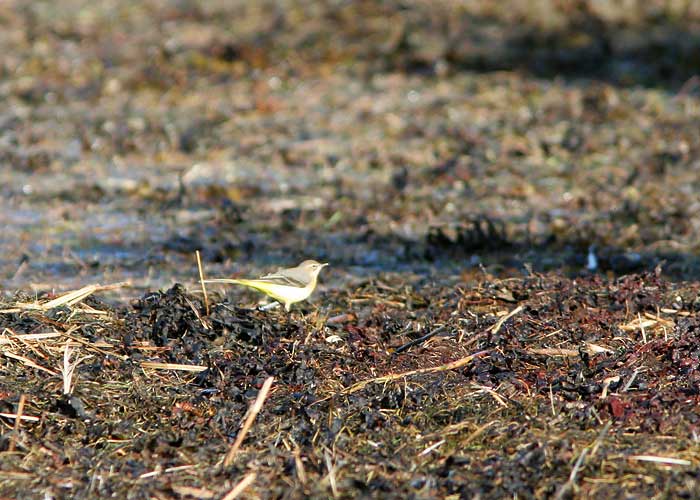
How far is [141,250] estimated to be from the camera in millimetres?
8148

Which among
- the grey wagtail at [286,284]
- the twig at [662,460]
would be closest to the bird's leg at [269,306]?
the grey wagtail at [286,284]

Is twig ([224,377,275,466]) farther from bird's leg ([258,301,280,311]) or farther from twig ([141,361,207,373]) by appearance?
bird's leg ([258,301,280,311])

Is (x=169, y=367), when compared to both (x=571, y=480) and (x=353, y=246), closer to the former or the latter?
(x=571, y=480)

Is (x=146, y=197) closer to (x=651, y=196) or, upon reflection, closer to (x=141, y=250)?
(x=141, y=250)

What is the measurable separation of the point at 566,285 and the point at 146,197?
4.60 m

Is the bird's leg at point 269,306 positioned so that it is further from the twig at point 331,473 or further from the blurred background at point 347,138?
the twig at point 331,473

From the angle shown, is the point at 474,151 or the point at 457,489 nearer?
the point at 457,489

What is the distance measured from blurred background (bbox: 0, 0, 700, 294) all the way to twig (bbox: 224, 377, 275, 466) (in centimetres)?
269

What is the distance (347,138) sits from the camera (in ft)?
38.1

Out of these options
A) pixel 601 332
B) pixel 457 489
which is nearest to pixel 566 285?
pixel 601 332

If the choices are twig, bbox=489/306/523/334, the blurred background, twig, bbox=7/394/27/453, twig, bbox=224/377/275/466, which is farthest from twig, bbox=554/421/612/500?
the blurred background

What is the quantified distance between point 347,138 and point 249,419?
737cm

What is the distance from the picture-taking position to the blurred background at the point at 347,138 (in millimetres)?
8227

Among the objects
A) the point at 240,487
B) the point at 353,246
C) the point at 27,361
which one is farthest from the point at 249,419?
the point at 353,246
